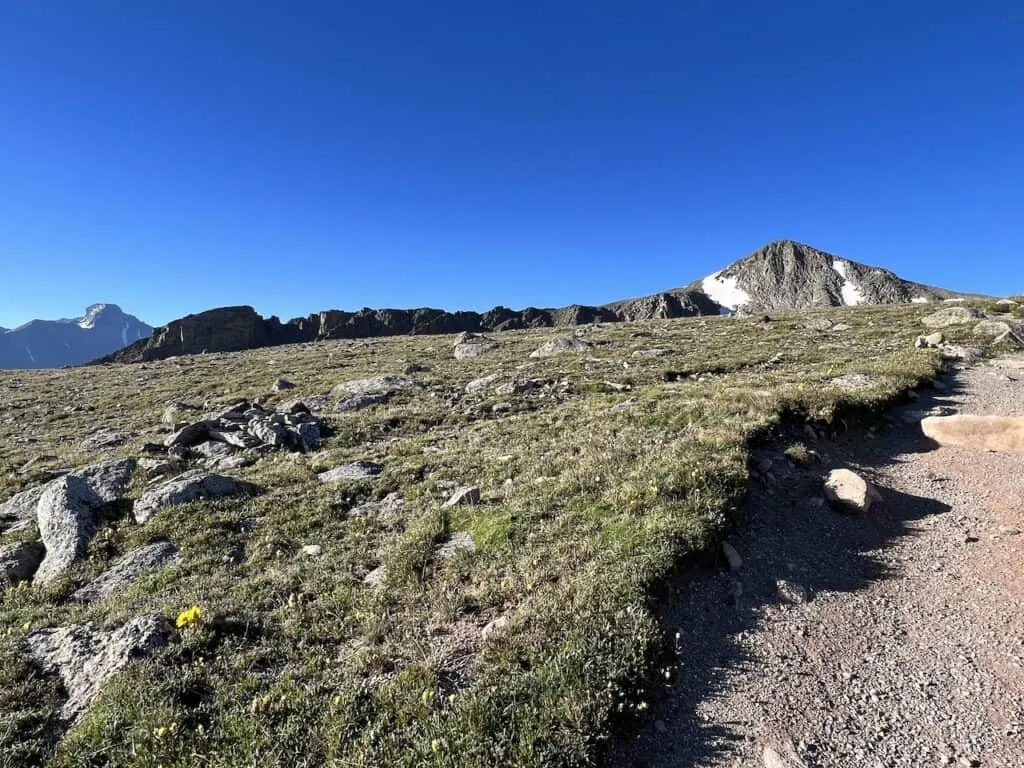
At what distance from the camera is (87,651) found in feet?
22.8

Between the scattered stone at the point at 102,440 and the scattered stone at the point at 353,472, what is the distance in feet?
41.3

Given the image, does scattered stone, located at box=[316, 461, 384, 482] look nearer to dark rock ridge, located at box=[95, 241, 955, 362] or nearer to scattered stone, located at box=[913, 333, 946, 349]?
scattered stone, located at box=[913, 333, 946, 349]

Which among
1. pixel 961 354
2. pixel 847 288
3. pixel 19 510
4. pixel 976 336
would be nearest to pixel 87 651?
pixel 19 510

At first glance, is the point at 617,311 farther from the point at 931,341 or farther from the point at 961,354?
the point at 961,354

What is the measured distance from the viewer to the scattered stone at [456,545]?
8.43 metres

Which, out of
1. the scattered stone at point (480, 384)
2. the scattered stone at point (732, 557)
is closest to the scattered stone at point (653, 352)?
the scattered stone at point (480, 384)

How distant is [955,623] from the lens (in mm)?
6297

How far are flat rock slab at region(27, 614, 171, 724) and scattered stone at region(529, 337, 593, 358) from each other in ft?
84.7

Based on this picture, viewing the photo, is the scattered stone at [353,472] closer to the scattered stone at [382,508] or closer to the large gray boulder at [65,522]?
the scattered stone at [382,508]

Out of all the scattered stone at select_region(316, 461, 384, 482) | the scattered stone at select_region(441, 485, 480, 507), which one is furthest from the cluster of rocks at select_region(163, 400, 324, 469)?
the scattered stone at select_region(441, 485, 480, 507)

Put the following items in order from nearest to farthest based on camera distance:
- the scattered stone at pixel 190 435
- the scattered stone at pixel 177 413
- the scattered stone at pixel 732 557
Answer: the scattered stone at pixel 732 557 → the scattered stone at pixel 190 435 → the scattered stone at pixel 177 413

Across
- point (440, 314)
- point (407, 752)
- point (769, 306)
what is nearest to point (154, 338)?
Answer: point (440, 314)

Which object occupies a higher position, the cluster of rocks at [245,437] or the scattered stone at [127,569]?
the cluster of rocks at [245,437]

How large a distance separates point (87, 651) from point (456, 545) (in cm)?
517
